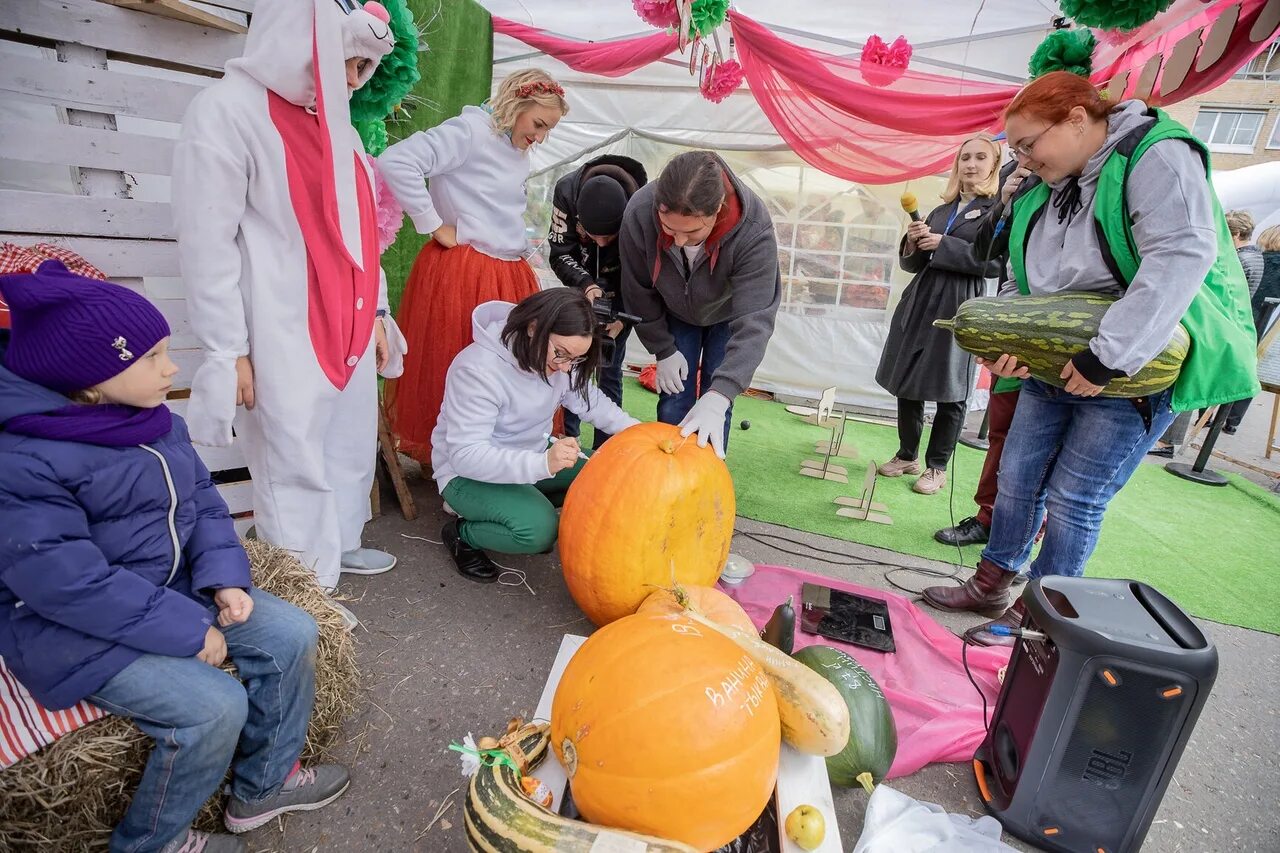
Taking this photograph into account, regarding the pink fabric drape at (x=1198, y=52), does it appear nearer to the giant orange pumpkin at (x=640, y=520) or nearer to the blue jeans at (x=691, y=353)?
the blue jeans at (x=691, y=353)

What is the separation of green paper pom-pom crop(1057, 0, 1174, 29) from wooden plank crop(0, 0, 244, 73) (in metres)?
3.29

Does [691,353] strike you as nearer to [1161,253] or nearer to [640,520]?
[640,520]

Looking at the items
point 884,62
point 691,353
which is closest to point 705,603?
point 691,353

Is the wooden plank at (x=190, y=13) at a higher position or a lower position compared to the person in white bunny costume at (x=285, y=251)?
higher

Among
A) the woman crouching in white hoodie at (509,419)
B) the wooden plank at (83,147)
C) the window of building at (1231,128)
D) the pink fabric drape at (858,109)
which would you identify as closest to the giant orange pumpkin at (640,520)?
the woman crouching in white hoodie at (509,419)

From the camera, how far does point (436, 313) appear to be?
2963 mm

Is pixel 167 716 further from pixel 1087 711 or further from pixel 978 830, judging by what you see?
pixel 1087 711

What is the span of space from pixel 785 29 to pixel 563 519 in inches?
179

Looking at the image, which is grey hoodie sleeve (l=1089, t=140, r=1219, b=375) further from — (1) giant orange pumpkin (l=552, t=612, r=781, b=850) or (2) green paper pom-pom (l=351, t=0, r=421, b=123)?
(2) green paper pom-pom (l=351, t=0, r=421, b=123)

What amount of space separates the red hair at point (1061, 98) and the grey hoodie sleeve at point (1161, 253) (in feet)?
0.76

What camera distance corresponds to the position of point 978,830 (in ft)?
5.08

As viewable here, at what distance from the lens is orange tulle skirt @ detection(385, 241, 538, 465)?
2.92 m

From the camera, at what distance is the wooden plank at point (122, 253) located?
6.70 ft

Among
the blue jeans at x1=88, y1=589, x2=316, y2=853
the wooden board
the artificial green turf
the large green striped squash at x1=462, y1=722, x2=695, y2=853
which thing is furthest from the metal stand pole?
the blue jeans at x1=88, y1=589, x2=316, y2=853
